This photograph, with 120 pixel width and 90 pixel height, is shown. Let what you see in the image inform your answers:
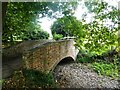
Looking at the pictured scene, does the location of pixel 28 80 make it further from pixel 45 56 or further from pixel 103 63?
pixel 103 63

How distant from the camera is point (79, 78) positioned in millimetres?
10289

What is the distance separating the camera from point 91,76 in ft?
37.2

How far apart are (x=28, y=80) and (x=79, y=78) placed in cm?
382

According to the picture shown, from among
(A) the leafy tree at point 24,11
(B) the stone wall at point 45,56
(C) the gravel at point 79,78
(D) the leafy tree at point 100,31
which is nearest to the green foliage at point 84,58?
(C) the gravel at point 79,78

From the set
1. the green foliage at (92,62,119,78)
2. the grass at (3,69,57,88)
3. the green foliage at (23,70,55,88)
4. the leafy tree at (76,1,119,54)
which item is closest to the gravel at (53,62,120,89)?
the green foliage at (92,62,119,78)

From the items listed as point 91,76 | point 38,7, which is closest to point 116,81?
point 91,76

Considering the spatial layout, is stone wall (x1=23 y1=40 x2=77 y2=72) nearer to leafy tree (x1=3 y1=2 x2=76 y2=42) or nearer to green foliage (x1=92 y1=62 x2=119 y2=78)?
leafy tree (x1=3 y1=2 x2=76 y2=42)

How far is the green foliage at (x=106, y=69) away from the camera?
12.7 meters

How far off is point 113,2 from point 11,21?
9.65ft

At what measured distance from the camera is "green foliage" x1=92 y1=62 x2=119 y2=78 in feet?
41.8

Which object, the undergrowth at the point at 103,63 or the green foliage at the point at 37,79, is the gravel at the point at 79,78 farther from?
the green foliage at the point at 37,79

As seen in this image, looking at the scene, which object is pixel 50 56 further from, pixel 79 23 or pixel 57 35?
pixel 57 35

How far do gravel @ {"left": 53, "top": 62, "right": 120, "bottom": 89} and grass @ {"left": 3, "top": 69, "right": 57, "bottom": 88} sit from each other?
143 centimetres

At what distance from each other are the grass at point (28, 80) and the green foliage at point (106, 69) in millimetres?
5409
